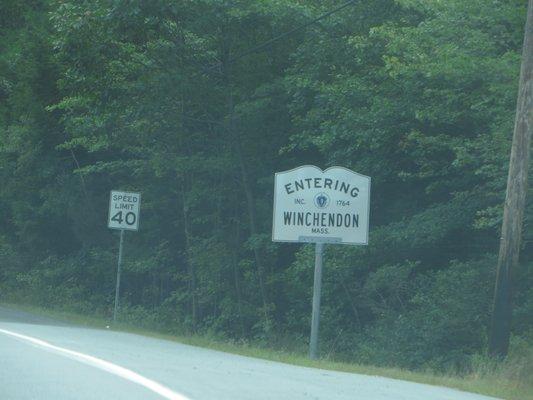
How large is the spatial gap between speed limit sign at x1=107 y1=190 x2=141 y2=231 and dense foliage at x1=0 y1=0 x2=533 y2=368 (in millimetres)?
2428

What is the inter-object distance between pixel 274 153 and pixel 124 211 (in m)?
4.93

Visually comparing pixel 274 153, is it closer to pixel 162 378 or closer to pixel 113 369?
pixel 113 369

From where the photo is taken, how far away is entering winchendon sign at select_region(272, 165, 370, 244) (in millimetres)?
19250

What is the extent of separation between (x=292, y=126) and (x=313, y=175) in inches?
316

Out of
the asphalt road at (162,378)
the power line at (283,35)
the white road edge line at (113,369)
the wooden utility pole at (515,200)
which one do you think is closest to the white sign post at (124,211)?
the power line at (283,35)

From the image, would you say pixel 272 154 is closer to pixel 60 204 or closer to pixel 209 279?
pixel 209 279

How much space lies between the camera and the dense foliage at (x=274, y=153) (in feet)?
68.5

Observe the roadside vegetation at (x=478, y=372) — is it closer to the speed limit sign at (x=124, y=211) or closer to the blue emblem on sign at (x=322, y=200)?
the blue emblem on sign at (x=322, y=200)

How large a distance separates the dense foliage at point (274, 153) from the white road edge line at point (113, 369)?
331 inches

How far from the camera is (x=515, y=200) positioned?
17109mm

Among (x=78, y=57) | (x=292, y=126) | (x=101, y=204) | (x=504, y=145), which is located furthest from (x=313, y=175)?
(x=101, y=204)

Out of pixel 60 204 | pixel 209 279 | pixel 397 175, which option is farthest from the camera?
pixel 60 204

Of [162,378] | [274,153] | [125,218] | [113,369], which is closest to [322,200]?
[113,369]

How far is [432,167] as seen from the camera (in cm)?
2284
